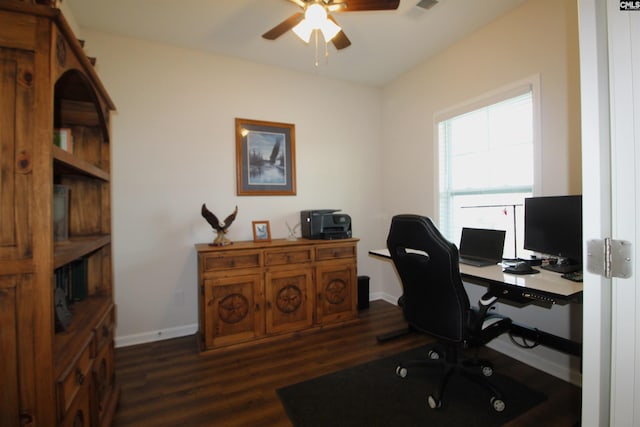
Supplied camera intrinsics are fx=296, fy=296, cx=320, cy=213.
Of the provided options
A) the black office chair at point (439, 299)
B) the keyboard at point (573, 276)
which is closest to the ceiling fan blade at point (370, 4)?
the black office chair at point (439, 299)

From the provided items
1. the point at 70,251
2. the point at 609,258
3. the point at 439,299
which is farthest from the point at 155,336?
the point at 609,258

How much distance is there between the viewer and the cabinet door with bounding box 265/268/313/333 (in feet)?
9.14

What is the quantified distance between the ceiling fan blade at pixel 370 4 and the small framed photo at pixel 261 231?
6.60 feet

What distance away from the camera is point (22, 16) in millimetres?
967

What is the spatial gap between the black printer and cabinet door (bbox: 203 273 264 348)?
0.77 meters

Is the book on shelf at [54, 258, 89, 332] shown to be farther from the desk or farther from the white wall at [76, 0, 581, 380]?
the desk

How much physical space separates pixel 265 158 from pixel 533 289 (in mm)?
2627

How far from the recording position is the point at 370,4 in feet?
6.16

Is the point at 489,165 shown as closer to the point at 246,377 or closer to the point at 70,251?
the point at 246,377

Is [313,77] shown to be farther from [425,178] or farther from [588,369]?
[588,369]

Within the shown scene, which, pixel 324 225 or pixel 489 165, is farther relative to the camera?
pixel 324 225

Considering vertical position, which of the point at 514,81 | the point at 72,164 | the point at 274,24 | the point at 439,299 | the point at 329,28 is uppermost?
the point at 274,24

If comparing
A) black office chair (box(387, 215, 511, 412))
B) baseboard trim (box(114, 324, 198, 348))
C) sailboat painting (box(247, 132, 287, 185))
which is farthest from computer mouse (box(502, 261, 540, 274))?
baseboard trim (box(114, 324, 198, 348))

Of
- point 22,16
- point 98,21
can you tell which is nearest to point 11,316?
point 22,16
